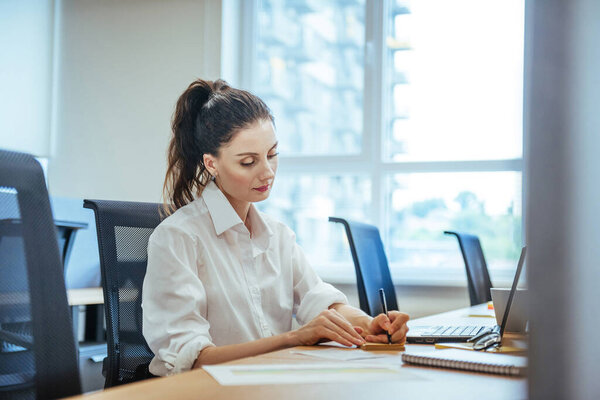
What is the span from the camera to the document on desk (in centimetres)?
81

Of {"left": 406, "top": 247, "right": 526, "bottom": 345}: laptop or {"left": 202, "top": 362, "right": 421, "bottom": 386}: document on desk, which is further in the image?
{"left": 406, "top": 247, "right": 526, "bottom": 345}: laptop

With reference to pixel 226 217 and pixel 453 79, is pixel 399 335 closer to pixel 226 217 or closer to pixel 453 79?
pixel 226 217

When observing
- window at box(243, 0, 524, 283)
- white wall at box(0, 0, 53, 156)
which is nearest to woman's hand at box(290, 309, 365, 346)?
window at box(243, 0, 524, 283)

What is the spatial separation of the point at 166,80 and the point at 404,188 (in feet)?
5.28

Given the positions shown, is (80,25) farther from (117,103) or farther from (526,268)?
(526,268)

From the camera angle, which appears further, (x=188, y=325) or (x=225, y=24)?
(x=225, y=24)

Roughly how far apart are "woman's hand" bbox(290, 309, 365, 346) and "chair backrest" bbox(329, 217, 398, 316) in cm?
64

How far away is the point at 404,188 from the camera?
3639 millimetres

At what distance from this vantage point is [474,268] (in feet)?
9.07

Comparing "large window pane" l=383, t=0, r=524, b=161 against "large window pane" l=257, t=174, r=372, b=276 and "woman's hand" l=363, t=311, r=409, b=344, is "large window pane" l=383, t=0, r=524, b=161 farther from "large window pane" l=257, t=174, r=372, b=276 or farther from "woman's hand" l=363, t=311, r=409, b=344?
"woman's hand" l=363, t=311, r=409, b=344

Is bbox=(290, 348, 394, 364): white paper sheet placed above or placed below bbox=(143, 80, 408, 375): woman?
below

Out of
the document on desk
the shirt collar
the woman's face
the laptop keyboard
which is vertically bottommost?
the laptop keyboard

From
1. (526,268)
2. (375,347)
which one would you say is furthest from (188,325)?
(526,268)

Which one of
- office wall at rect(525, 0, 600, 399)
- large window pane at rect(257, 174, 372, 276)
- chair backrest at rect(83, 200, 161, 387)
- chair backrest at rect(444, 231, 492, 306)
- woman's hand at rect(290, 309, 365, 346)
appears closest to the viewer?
office wall at rect(525, 0, 600, 399)
